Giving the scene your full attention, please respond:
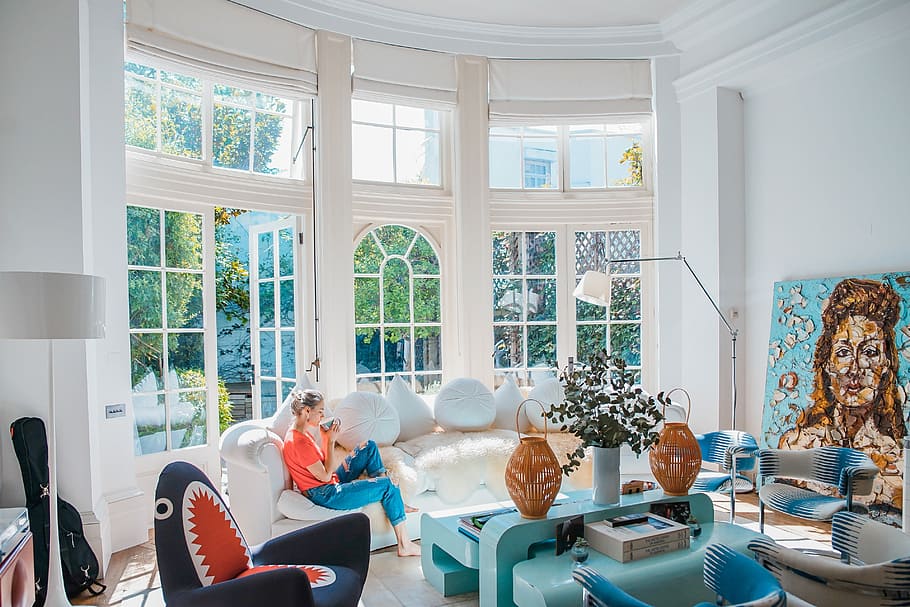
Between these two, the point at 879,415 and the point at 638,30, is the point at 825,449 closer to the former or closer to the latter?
the point at 879,415

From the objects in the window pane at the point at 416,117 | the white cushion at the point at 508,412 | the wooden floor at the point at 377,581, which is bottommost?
the wooden floor at the point at 377,581

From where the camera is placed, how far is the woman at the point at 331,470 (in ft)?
12.6

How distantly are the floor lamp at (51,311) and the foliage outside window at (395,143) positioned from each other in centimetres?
312

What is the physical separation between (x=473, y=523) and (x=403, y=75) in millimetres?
3799

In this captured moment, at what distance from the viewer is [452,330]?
5.88m

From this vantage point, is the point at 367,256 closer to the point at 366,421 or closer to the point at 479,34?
the point at 366,421

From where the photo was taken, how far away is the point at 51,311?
8.73 ft

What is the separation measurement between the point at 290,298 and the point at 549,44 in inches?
126

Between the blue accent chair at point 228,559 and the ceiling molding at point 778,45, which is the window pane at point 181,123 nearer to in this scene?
the blue accent chair at point 228,559

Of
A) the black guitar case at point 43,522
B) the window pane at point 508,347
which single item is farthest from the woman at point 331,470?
the window pane at point 508,347

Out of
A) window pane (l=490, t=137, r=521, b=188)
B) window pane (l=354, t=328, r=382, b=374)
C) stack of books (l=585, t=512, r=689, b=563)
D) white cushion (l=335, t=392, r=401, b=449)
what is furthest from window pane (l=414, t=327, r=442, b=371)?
stack of books (l=585, t=512, r=689, b=563)

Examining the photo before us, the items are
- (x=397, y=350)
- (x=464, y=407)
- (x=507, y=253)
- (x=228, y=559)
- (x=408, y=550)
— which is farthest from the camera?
(x=507, y=253)

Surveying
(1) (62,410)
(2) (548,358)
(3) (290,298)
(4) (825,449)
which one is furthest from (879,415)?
(1) (62,410)

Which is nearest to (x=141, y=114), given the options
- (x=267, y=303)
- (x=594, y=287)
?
(x=267, y=303)
